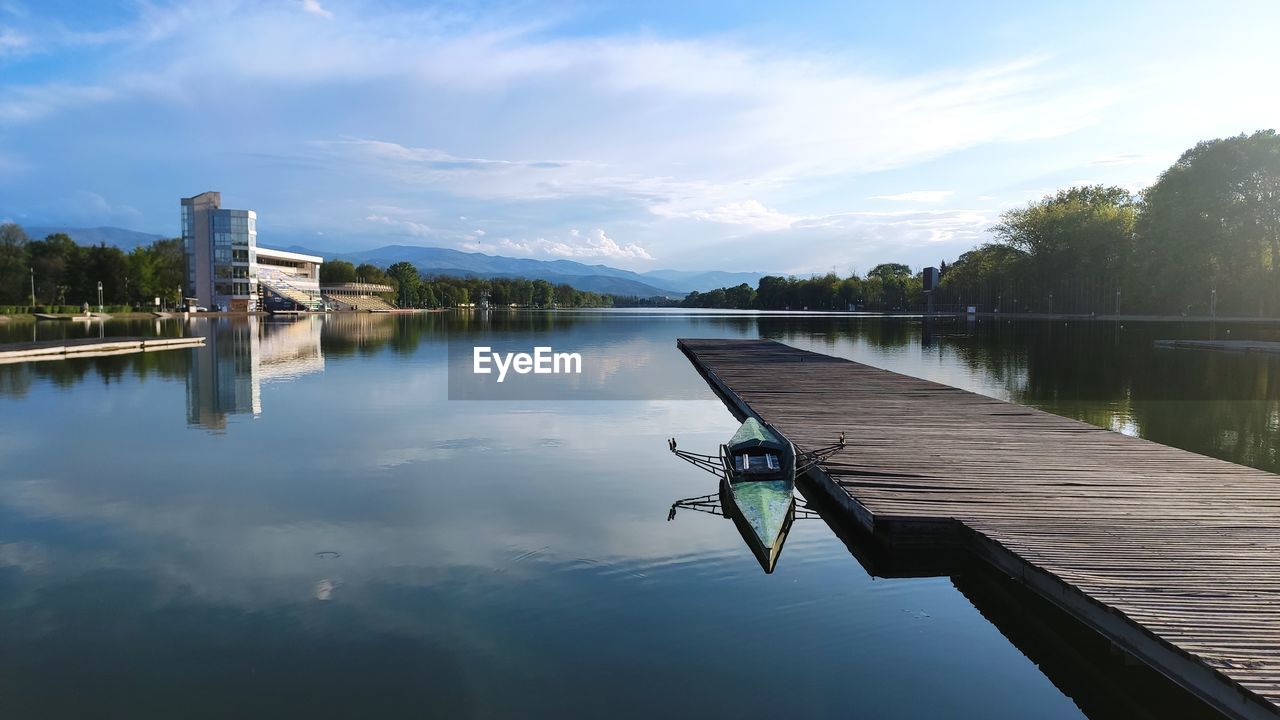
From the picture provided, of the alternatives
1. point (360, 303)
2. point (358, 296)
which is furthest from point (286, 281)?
point (358, 296)

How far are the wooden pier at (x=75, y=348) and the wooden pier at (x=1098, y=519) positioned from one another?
124ft

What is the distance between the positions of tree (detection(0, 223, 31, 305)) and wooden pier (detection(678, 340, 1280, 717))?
116 meters

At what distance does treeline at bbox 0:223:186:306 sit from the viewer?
338 feet

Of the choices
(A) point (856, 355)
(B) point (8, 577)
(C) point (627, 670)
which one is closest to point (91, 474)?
(B) point (8, 577)

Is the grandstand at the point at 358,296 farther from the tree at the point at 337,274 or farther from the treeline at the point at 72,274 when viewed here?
the treeline at the point at 72,274

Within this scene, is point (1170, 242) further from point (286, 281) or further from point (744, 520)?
point (286, 281)

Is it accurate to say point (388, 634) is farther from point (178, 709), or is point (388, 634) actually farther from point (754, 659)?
point (754, 659)

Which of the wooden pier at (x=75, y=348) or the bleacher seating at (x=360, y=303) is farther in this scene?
the bleacher seating at (x=360, y=303)

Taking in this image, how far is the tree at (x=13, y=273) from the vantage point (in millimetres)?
101062

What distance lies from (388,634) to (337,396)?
20.5 m

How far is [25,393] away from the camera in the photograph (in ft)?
88.2

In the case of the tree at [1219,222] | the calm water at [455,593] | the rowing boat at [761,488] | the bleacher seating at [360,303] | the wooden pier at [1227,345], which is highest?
the tree at [1219,222]

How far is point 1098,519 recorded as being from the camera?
32.7 feet

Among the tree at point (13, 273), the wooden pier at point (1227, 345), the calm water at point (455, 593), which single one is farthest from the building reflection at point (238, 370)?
the tree at point (13, 273)
